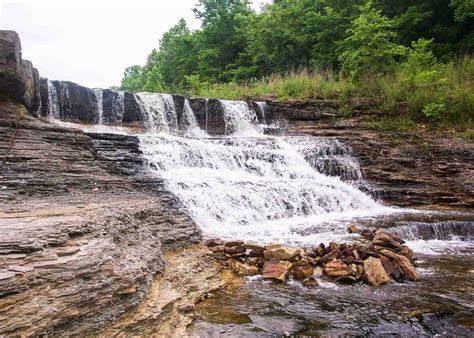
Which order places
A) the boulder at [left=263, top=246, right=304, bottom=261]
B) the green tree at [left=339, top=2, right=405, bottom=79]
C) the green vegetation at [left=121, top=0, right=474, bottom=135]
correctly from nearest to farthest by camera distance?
the boulder at [left=263, top=246, right=304, bottom=261]
the green vegetation at [left=121, top=0, right=474, bottom=135]
the green tree at [left=339, top=2, right=405, bottom=79]

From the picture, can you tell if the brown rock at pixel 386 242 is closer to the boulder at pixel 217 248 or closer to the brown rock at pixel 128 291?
the boulder at pixel 217 248

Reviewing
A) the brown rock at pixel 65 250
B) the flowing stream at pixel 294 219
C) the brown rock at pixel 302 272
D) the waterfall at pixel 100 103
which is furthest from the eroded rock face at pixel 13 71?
the brown rock at pixel 302 272

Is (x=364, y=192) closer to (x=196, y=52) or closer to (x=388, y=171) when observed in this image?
(x=388, y=171)

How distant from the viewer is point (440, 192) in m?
9.95

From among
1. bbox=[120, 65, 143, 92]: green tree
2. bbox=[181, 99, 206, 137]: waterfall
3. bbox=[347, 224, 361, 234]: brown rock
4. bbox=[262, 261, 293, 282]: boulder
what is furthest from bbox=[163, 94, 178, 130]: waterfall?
bbox=[120, 65, 143, 92]: green tree

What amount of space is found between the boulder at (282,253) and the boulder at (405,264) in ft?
4.04

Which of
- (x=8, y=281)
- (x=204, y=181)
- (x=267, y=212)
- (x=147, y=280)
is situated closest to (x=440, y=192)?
(x=267, y=212)

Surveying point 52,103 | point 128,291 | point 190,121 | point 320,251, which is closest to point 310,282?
point 320,251

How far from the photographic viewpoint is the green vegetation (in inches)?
512

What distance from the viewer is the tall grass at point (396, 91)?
12.3m

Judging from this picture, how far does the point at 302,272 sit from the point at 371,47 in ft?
38.9

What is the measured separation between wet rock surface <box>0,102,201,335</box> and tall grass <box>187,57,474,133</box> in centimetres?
820

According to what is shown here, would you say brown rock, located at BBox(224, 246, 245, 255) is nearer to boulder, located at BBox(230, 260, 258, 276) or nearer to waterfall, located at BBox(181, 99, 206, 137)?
boulder, located at BBox(230, 260, 258, 276)

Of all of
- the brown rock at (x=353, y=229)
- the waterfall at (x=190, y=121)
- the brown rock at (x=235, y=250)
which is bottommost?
the brown rock at (x=235, y=250)
